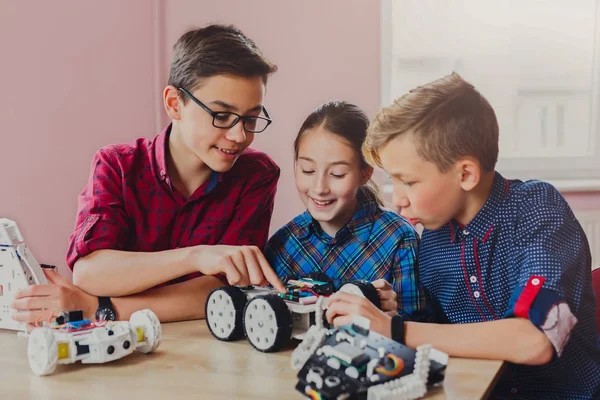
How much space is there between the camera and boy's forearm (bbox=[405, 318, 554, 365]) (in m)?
1.08

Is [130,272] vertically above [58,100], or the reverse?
[58,100]

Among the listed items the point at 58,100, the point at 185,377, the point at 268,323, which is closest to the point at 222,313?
the point at 268,323

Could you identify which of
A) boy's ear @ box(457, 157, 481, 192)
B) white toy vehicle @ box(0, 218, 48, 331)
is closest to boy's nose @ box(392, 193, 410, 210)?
boy's ear @ box(457, 157, 481, 192)

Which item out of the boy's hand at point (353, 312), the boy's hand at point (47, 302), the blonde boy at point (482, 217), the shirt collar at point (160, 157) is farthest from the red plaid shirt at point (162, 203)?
the boy's hand at point (353, 312)

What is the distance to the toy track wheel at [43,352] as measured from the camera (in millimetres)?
1026

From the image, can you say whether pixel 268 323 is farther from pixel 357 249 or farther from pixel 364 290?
pixel 357 249

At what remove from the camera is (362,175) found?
1697 millimetres

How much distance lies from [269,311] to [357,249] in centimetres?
57

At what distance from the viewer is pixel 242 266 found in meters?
1.33

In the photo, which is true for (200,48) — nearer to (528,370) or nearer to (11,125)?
(528,370)

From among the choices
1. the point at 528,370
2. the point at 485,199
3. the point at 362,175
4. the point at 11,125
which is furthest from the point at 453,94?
the point at 11,125

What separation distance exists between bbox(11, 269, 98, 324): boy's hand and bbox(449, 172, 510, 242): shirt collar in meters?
0.76

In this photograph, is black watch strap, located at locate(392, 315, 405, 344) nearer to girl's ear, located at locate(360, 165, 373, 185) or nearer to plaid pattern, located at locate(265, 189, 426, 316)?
plaid pattern, located at locate(265, 189, 426, 316)

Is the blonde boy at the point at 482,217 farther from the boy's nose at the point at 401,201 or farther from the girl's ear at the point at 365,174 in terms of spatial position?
the girl's ear at the point at 365,174
